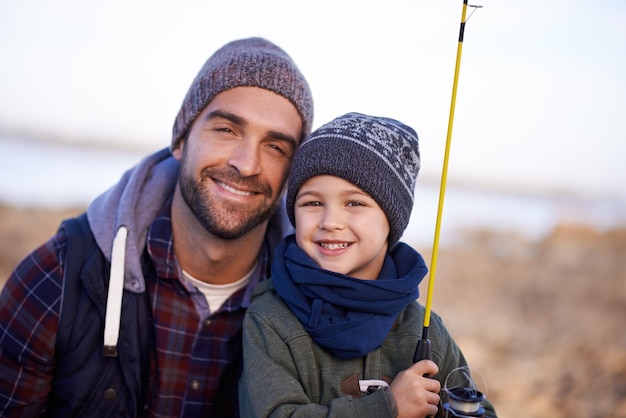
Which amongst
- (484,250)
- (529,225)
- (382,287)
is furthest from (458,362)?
(529,225)

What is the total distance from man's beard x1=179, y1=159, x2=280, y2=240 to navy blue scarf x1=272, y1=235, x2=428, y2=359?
0.66m

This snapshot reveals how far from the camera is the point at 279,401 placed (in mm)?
2316

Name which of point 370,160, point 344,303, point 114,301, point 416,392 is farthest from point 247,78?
point 416,392

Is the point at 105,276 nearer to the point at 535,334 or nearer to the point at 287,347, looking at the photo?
the point at 287,347

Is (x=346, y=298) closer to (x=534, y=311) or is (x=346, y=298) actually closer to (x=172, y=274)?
(x=172, y=274)

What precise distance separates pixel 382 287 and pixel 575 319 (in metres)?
6.07

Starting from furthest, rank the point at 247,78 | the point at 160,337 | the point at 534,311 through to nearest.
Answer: the point at 534,311 < the point at 247,78 < the point at 160,337

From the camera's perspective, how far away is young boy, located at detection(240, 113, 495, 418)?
238cm

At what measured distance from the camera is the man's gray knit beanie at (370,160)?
2627mm

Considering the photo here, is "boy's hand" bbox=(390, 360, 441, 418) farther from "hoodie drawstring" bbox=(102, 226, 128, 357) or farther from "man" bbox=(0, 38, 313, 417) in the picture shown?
"hoodie drawstring" bbox=(102, 226, 128, 357)

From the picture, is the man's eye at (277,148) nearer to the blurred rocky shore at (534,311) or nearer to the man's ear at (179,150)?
the man's ear at (179,150)

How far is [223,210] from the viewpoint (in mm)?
3238

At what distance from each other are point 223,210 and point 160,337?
2.25 ft

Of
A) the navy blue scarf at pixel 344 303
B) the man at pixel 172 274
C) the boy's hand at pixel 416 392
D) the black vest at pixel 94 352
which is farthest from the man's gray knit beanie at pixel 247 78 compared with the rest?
the boy's hand at pixel 416 392
